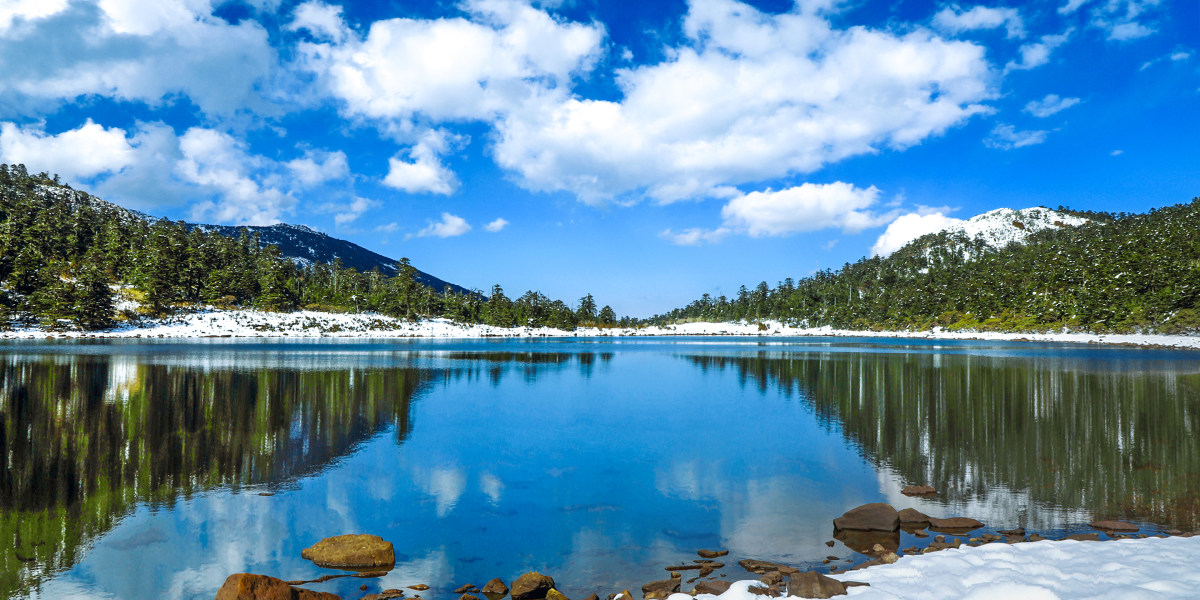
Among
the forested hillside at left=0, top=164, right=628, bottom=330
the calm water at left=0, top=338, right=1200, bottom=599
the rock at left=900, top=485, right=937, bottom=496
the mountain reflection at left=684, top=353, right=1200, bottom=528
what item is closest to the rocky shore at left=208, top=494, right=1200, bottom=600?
the calm water at left=0, top=338, right=1200, bottom=599

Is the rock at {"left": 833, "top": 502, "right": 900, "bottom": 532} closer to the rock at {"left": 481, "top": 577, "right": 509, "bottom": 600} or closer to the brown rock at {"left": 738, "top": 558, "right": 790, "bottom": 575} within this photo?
the brown rock at {"left": 738, "top": 558, "right": 790, "bottom": 575}

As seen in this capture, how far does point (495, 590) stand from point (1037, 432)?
72.4ft

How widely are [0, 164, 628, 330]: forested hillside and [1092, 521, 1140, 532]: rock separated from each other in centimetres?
13304

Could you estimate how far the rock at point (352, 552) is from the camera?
33.9 feet

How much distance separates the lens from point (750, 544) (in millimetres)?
11414

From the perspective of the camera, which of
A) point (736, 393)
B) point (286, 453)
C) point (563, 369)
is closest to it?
point (286, 453)

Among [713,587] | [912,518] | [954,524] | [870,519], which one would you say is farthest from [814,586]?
[954,524]

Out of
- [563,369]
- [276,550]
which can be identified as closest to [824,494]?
[276,550]

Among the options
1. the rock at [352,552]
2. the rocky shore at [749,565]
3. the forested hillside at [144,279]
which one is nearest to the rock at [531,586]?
the rocky shore at [749,565]

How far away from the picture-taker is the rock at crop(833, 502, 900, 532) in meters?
12.0

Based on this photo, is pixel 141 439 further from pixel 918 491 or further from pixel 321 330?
pixel 321 330

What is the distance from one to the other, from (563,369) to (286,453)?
121ft

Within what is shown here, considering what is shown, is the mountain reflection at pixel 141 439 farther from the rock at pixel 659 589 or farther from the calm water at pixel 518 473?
the rock at pixel 659 589

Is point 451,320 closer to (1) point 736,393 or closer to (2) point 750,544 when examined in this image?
(1) point 736,393
